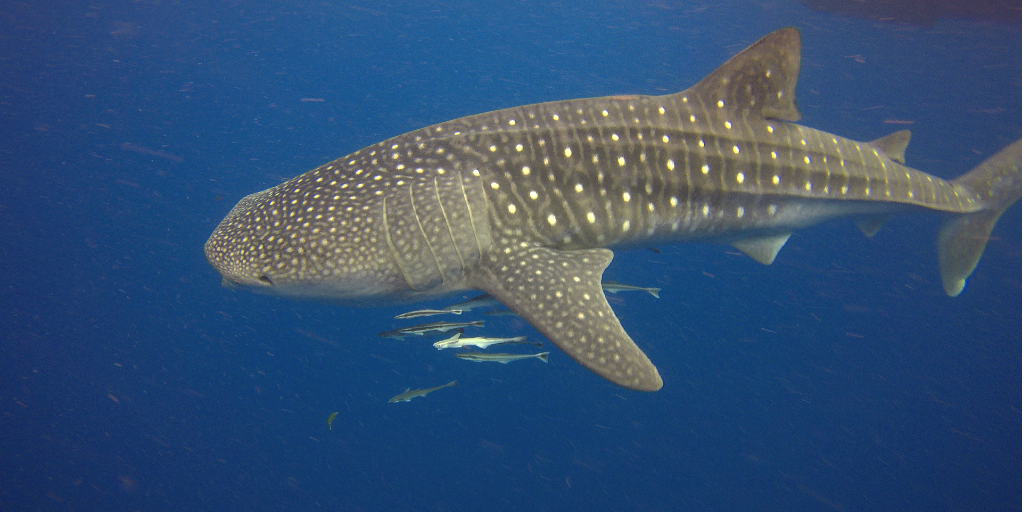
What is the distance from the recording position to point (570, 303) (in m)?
2.98

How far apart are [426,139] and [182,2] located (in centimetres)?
2256

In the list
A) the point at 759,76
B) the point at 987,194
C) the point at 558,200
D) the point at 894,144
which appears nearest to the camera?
the point at 558,200

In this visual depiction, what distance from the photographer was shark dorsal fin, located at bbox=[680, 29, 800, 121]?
3744 millimetres

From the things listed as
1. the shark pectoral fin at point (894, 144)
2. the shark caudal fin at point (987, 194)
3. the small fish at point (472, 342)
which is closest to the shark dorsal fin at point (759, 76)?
the shark pectoral fin at point (894, 144)

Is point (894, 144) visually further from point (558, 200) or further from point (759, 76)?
point (558, 200)

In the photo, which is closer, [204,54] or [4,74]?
[4,74]

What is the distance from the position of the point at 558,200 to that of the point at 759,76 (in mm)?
2151

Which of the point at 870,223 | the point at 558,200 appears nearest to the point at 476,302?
the point at 558,200

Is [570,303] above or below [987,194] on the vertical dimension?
below

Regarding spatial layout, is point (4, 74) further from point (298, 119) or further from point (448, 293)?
point (448, 293)

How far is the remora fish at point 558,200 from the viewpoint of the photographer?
9.97ft

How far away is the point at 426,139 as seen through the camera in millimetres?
3480

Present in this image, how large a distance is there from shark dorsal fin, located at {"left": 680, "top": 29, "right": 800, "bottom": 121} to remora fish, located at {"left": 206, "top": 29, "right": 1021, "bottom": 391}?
1 cm

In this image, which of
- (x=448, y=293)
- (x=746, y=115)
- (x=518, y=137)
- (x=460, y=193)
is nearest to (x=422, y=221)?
(x=460, y=193)
